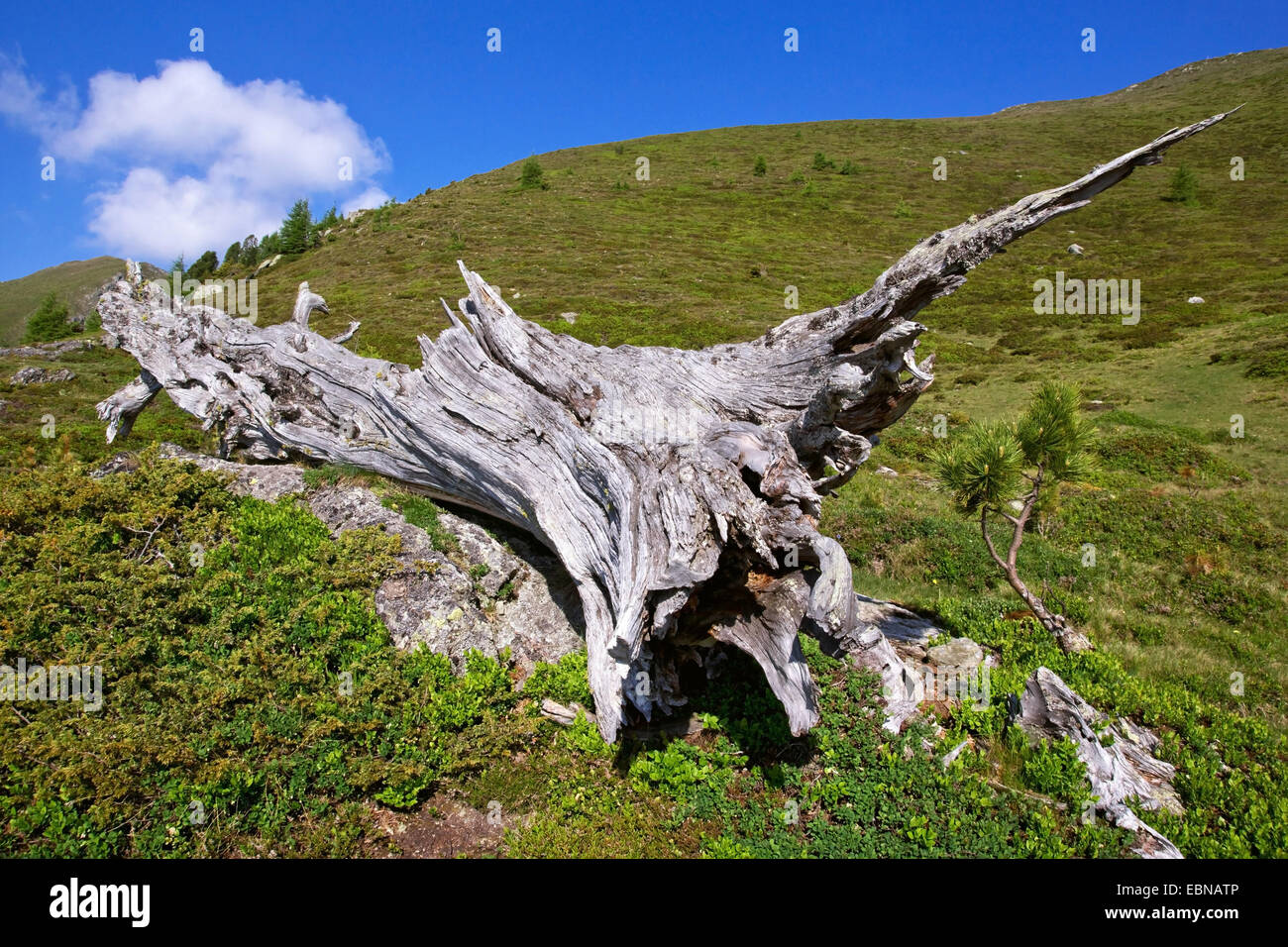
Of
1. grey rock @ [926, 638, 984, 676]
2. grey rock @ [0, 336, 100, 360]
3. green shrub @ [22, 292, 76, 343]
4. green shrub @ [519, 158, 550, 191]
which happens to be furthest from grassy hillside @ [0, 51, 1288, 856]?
green shrub @ [519, 158, 550, 191]

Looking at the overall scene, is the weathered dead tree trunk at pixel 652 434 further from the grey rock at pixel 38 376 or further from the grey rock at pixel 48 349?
the grey rock at pixel 48 349

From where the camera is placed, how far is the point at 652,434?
7.95 metres

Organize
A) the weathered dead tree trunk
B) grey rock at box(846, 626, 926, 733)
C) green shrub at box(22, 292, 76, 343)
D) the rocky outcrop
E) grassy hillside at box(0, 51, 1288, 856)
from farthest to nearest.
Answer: green shrub at box(22, 292, 76, 343)
the rocky outcrop
grey rock at box(846, 626, 926, 733)
the weathered dead tree trunk
grassy hillside at box(0, 51, 1288, 856)

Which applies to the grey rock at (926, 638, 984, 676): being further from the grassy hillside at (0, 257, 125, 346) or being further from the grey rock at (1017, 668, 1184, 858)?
the grassy hillside at (0, 257, 125, 346)

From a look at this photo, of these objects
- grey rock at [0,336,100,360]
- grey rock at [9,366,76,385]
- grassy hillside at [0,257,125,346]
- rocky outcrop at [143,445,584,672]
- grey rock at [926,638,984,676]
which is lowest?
grey rock at [926,638,984,676]

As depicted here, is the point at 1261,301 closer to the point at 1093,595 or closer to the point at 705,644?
the point at 1093,595

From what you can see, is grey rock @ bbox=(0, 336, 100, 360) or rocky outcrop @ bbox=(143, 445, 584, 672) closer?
rocky outcrop @ bbox=(143, 445, 584, 672)

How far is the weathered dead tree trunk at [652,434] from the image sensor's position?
605 cm

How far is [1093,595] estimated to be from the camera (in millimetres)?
11961

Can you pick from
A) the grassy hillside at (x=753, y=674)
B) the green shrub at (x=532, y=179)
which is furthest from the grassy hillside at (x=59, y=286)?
the grassy hillside at (x=753, y=674)

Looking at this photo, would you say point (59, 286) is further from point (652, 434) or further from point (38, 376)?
point (652, 434)

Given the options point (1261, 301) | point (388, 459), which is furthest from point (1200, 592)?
Result: point (1261, 301)

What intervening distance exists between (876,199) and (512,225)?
140 ft

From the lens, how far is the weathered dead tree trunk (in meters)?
6.05
